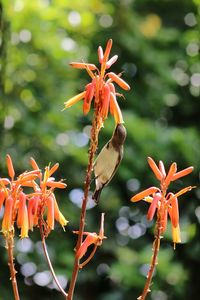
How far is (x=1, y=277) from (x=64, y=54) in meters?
1.97

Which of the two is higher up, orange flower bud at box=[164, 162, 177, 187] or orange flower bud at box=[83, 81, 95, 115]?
orange flower bud at box=[83, 81, 95, 115]

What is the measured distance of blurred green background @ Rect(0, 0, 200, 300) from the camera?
583cm

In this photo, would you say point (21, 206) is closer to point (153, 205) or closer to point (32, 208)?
point (32, 208)

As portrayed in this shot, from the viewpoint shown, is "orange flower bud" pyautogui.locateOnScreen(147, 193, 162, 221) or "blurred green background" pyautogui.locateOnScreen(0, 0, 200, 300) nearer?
"orange flower bud" pyautogui.locateOnScreen(147, 193, 162, 221)

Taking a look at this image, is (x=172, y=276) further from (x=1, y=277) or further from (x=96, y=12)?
(x=96, y=12)

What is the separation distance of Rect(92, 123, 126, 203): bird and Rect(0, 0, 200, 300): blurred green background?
3.71 meters

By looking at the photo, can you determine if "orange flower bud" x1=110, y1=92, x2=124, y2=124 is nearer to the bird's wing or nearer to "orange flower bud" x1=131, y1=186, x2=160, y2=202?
the bird's wing

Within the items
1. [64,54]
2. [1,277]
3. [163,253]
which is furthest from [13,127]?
[163,253]

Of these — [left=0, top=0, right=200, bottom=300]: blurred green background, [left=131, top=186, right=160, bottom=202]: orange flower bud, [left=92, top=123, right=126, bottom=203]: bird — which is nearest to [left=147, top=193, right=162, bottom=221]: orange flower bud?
[left=131, top=186, right=160, bottom=202]: orange flower bud

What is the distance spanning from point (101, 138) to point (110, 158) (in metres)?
4.63

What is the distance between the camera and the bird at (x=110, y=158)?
162 centimetres

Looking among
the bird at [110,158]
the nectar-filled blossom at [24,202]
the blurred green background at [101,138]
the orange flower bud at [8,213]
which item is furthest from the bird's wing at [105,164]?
the blurred green background at [101,138]

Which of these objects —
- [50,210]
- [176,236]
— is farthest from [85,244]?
[176,236]

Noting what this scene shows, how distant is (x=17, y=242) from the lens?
5816 mm
